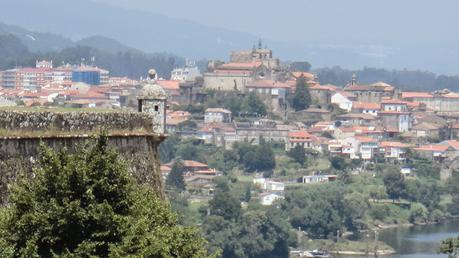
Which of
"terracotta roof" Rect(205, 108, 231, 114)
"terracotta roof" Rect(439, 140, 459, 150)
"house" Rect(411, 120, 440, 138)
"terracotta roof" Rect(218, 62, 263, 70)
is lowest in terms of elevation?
"terracotta roof" Rect(439, 140, 459, 150)

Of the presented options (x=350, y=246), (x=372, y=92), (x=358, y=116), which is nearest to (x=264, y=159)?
(x=358, y=116)

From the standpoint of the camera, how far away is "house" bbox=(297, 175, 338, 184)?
66.8 m

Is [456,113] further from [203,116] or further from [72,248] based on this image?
[72,248]

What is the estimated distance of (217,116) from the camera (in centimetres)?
8119

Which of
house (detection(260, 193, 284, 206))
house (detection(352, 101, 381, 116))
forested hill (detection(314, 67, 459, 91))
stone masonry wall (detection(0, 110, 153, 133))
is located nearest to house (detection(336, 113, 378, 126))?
house (detection(352, 101, 381, 116))

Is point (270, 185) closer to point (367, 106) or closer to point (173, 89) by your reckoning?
point (173, 89)

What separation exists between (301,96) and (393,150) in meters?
9.90

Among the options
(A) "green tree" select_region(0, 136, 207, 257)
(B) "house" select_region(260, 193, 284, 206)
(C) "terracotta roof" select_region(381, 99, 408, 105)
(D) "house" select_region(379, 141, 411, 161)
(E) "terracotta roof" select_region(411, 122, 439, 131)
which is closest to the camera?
(A) "green tree" select_region(0, 136, 207, 257)

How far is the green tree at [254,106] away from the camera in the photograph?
84562 mm

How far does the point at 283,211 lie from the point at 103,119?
164 feet

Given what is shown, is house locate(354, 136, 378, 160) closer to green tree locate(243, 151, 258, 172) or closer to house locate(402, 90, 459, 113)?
green tree locate(243, 151, 258, 172)

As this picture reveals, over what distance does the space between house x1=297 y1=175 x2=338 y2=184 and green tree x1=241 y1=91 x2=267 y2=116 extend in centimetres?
1635

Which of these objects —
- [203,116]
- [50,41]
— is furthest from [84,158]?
[50,41]

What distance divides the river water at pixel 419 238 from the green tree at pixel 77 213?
38084 mm
